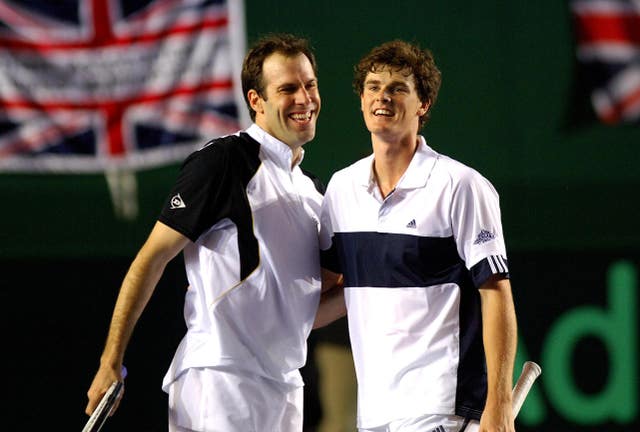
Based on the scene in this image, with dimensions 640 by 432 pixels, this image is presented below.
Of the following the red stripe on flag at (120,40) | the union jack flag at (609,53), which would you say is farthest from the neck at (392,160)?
the union jack flag at (609,53)

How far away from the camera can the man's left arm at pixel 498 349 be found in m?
3.39

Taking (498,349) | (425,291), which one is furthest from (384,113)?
(498,349)

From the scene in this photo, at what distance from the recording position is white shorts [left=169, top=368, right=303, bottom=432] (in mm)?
3713

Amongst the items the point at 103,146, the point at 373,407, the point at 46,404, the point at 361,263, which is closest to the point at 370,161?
the point at 361,263

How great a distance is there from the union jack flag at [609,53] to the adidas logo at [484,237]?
2963 millimetres

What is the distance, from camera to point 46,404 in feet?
19.7

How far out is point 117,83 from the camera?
6027 millimetres

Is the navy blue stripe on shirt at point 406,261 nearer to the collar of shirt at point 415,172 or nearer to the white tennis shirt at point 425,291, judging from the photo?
the white tennis shirt at point 425,291

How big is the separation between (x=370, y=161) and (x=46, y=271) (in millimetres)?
2795

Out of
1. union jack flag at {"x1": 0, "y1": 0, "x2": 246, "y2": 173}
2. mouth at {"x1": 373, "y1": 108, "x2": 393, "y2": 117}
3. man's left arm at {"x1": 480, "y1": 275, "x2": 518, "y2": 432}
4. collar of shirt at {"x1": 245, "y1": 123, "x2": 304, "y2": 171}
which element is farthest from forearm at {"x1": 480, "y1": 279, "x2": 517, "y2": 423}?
union jack flag at {"x1": 0, "y1": 0, "x2": 246, "y2": 173}

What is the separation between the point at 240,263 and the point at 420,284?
610mm

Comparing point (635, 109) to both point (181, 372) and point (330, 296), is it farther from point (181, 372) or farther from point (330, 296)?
point (181, 372)

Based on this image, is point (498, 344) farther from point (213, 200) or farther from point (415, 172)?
point (213, 200)

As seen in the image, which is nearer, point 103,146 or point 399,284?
point 399,284
